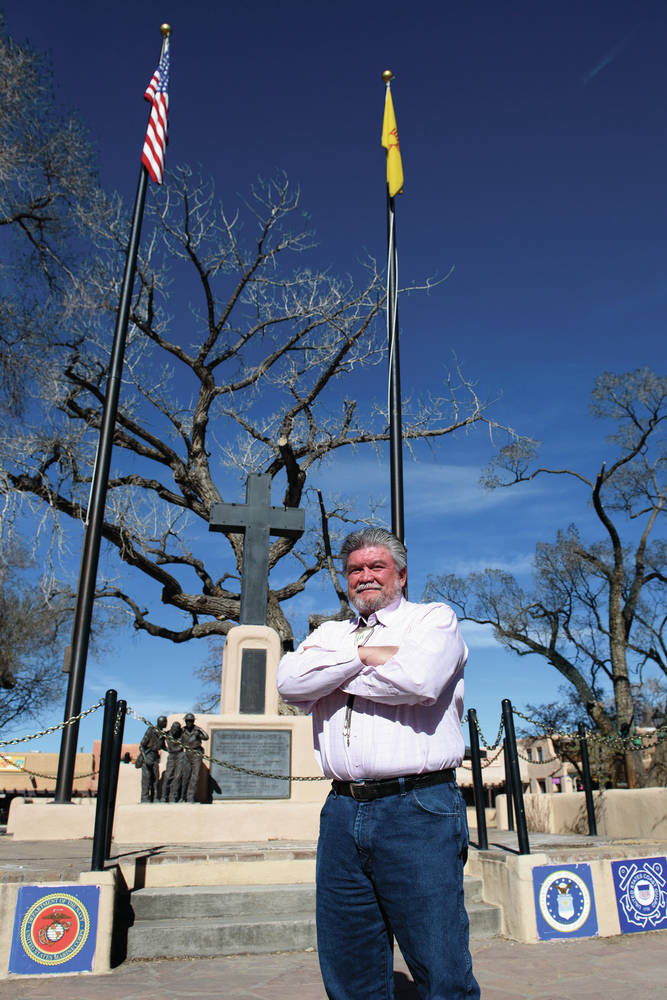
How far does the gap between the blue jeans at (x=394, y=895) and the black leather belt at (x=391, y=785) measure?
0.06 ft

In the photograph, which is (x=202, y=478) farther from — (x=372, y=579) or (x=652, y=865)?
(x=372, y=579)

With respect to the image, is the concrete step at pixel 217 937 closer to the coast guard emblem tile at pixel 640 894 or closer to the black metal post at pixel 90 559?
the coast guard emblem tile at pixel 640 894

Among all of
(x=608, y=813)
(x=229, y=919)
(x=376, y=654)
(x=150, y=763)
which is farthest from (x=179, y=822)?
(x=376, y=654)

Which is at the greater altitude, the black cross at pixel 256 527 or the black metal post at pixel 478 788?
the black cross at pixel 256 527

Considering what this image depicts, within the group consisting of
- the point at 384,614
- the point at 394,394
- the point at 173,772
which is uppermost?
the point at 394,394

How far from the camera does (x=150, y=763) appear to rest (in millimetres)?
8523

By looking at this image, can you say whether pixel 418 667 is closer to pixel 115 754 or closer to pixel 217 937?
Answer: pixel 217 937

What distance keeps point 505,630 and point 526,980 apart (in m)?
21.0

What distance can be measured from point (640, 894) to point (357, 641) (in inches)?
172

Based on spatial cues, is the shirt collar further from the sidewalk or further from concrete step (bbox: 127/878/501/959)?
concrete step (bbox: 127/878/501/959)

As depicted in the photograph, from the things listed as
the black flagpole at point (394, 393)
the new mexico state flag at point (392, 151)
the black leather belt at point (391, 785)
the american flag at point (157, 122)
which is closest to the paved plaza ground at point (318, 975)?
the black leather belt at point (391, 785)

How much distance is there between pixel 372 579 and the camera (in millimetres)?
2395

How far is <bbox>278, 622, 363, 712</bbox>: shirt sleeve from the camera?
7.02ft

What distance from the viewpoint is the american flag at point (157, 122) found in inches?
413
